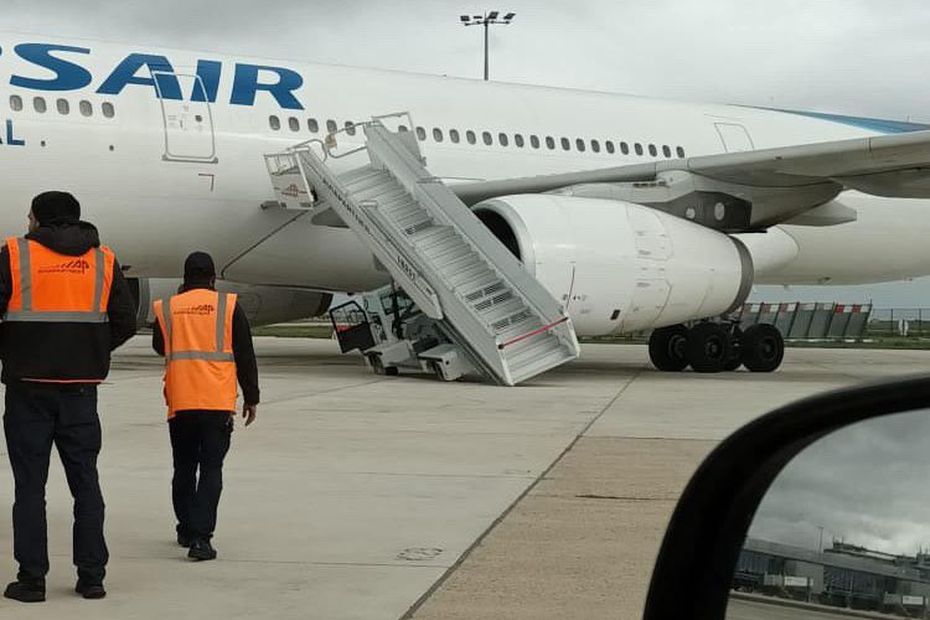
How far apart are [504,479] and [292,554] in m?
2.09

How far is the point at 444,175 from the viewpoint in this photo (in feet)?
53.0

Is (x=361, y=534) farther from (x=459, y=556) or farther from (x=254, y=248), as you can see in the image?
(x=254, y=248)

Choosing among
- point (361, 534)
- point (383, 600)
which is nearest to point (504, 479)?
point (361, 534)

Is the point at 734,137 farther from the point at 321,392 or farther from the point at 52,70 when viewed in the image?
the point at 52,70

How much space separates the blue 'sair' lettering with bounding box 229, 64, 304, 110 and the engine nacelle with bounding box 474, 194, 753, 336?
2.41 metres

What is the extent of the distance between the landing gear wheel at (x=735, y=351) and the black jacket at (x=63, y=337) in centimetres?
1308

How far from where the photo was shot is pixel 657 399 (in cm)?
1234

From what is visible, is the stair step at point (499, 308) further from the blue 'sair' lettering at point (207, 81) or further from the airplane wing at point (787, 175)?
the blue 'sair' lettering at point (207, 81)

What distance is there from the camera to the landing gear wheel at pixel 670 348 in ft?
58.2

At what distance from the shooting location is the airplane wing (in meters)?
14.6

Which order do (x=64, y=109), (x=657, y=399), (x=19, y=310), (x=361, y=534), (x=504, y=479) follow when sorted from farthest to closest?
(x=64, y=109) < (x=657, y=399) < (x=504, y=479) < (x=361, y=534) < (x=19, y=310)

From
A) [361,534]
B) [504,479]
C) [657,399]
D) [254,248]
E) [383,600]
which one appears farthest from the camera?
[254,248]

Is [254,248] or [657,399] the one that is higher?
[254,248]

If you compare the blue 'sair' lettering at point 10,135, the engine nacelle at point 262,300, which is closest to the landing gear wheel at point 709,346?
the engine nacelle at point 262,300
